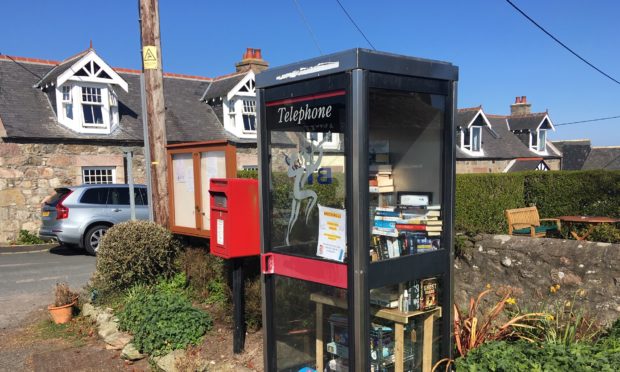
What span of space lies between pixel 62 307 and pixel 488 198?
6317mm


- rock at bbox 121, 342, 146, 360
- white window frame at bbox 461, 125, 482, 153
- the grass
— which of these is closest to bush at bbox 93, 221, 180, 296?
the grass

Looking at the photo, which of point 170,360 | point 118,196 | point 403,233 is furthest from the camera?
point 118,196

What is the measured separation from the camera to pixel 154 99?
7.04 meters

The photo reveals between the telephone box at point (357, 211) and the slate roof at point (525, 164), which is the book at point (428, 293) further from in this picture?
the slate roof at point (525, 164)

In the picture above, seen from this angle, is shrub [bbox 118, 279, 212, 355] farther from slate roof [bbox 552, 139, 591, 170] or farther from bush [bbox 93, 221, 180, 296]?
slate roof [bbox 552, 139, 591, 170]

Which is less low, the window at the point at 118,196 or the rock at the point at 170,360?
the window at the point at 118,196

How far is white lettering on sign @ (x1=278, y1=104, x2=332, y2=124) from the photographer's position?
356 centimetres

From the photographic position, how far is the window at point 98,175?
54.0 ft

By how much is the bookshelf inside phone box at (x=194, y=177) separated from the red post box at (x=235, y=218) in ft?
2.42

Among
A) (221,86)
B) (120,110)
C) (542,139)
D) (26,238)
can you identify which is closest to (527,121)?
(542,139)

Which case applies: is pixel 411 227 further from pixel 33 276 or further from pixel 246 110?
pixel 246 110

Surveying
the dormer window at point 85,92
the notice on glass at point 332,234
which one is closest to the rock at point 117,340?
the notice on glass at point 332,234

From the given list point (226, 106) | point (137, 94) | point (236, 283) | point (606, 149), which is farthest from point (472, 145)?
point (236, 283)

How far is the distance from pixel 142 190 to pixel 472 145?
19.0 metres
